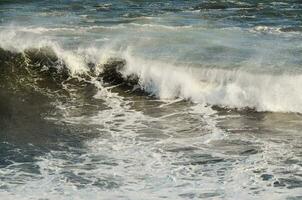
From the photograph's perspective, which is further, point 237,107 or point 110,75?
point 110,75

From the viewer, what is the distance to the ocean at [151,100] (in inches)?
328

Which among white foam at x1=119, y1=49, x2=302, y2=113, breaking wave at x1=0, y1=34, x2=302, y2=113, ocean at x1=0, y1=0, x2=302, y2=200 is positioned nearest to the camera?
ocean at x1=0, y1=0, x2=302, y2=200

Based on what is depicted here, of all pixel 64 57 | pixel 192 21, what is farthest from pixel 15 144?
pixel 192 21

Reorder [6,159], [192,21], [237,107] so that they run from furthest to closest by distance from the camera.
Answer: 1. [192,21]
2. [237,107]
3. [6,159]

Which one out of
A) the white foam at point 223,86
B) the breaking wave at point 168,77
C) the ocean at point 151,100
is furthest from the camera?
the breaking wave at point 168,77

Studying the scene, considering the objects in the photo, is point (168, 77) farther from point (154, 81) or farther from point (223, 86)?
point (223, 86)

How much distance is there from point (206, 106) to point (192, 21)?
230 inches

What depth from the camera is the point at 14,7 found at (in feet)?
68.4

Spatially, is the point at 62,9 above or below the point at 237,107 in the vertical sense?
above

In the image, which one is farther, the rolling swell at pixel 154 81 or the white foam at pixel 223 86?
the rolling swell at pixel 154 81

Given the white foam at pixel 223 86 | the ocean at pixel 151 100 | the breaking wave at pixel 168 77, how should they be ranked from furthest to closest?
1. the breaking wave at pixel 168 77
2. the white foam at pixel 223 86
3. the ocean at pixel 151 100

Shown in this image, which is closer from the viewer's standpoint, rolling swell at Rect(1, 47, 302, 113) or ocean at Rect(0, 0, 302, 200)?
ocean at Rect(0, 0, 302, 200)

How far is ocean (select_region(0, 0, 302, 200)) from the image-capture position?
328 inches

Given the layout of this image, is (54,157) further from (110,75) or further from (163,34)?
(163,34)
